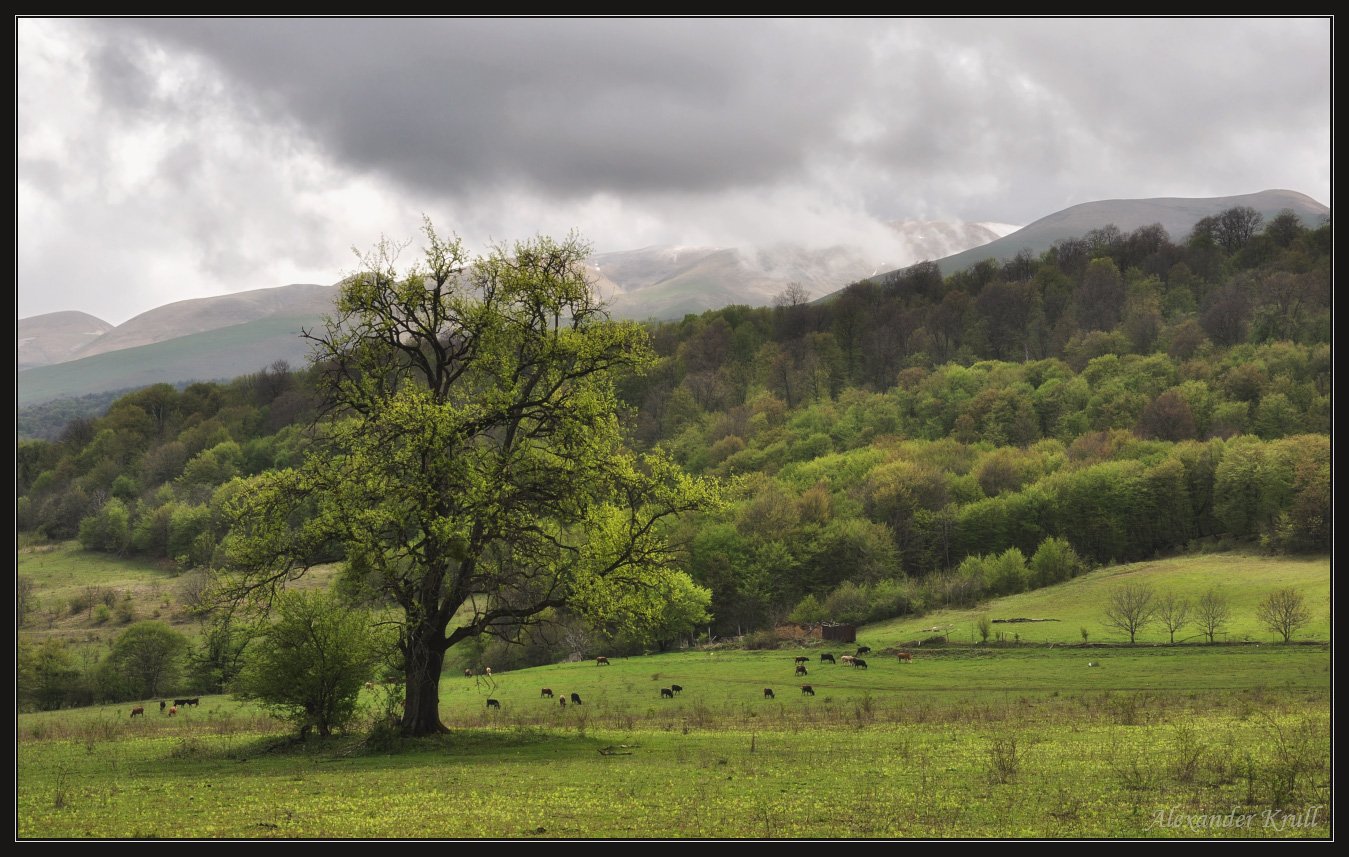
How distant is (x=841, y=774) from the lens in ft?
66.1

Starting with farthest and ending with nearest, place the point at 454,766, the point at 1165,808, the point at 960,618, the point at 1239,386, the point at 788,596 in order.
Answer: the point at 1239,386
the point at 788,596
the point at 960,618
the point at 454,766
the point at 1165,808

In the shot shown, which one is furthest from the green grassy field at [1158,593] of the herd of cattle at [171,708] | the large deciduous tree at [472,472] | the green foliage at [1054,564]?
the large deciduous tree at [472,472]

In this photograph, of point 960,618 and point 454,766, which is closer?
point 454,766

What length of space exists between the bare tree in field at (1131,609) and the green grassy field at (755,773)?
1074 inches

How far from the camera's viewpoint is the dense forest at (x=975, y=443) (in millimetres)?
103688

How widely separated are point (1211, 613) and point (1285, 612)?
5637 mm

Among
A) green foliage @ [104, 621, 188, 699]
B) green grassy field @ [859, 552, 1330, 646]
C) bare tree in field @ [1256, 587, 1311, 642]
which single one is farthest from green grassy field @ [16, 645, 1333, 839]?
green foliage @ [104, 621, 188, 699]

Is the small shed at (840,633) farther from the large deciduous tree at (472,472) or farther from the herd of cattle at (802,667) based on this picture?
the large deciduous tree at (472,472)

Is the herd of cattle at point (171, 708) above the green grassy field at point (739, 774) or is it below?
below

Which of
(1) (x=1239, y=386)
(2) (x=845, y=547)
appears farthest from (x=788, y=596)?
(1) (x=1239, y=386)

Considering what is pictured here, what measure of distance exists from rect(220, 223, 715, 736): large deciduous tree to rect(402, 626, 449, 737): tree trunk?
4 centimetres

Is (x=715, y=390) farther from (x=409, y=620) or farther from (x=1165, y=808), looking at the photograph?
(x=1165, y=808)

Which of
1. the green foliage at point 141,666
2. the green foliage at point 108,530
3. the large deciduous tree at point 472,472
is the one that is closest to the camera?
the large deciduous tree at point 472,472
